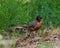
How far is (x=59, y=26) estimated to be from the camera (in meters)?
8.10

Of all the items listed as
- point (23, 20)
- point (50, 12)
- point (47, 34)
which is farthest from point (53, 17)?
point (47, 34)

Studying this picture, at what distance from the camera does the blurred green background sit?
7539 millimetres

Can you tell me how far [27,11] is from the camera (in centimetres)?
798

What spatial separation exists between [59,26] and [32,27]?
153 centimetres

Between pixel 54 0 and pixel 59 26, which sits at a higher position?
pixel 54 0

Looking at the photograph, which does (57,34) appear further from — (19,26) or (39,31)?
(19,26)

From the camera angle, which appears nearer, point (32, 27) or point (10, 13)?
point (32, 27)

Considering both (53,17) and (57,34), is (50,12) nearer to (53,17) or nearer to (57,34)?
(53,17)

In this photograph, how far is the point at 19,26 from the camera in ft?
25.4

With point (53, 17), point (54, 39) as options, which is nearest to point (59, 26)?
point (53, 17)

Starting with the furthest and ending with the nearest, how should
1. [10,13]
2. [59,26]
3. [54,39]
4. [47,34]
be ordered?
[59,26] < [10,13] < [47,34] < [54,39]

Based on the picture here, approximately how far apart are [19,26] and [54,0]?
5.43 feet

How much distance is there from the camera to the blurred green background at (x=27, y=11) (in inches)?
297

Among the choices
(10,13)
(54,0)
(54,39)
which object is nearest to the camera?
(54,39)
